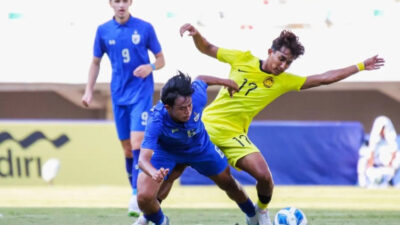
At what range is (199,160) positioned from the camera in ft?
30.6

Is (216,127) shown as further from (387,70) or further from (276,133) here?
(387,70)

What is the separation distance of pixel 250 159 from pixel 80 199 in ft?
18.6

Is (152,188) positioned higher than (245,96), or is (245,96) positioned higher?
(245,96)

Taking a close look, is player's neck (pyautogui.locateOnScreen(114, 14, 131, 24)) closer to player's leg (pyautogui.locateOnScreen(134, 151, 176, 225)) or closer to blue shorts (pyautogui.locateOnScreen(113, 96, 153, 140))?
blue shorts (pyautogui.locateOnScreen(113, 96, 153, 140))

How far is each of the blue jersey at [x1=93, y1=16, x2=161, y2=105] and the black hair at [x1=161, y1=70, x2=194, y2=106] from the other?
8.72 feet

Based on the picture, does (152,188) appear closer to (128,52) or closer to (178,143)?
(178,143)

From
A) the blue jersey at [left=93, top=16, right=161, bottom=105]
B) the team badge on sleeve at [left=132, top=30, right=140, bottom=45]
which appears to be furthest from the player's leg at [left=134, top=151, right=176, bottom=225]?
the team badge on sleeve at [left=132, top=30, right=140, bottom=45]

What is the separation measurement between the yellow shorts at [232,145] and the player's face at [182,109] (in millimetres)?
1158

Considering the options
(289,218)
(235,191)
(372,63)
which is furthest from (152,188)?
(372,63)

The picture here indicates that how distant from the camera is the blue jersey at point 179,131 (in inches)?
349

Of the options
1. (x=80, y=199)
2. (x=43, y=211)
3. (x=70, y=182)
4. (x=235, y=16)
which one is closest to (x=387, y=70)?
(x=235, y=16)

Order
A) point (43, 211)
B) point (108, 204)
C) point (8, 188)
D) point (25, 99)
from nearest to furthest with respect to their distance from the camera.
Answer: point (43, 211)
point (108, 204)
point (8, 188)
point (25, 99)

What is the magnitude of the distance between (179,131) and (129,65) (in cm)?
251

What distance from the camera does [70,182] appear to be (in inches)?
712
